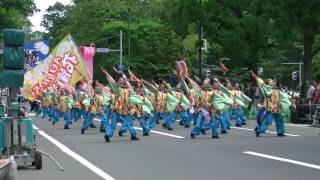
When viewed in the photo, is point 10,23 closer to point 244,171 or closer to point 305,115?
point 305,115

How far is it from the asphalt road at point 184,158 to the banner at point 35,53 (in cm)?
2633

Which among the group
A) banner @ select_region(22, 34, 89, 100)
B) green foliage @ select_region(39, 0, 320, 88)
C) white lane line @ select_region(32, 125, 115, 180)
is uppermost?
green foliage @ select_region(39, 0, 320, 88)

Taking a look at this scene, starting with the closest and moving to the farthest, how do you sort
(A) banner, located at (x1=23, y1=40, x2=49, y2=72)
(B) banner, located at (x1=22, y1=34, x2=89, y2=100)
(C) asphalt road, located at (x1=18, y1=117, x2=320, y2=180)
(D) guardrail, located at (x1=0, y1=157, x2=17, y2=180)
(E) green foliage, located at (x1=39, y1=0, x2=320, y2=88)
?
(D) guardrail, located at (x1=0, y1=157, x2=17, y2=180), (C) asphalt road, located at (x1=18, y1=117, x2=320, y2=180), (B) banner, located at (x1=22, y1=34, x2=89, y2=100), (E) green foliage, located at (x1=39, y1=0, x2=320, y2=88), (A) banner, located at (x1=23, y1=40, x2=49, y2=72)

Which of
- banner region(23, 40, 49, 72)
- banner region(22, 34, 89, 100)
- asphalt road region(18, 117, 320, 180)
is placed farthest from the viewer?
banner region(23, 40, 49, 72)

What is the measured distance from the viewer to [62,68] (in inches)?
1542

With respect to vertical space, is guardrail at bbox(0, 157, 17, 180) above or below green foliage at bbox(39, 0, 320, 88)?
below

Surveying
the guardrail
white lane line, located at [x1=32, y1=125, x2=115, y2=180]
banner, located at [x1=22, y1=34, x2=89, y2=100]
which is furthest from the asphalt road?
banner, located at [x1=22, y1=34, x2=89, y2=100]

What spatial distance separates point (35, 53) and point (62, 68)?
13.6 metres

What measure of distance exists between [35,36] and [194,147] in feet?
391

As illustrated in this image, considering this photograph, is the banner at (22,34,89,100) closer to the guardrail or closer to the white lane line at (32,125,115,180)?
the white lane line at (32,125,115,180)

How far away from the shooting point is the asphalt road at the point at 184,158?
43.3ft

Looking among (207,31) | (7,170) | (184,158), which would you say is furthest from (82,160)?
(207,31)

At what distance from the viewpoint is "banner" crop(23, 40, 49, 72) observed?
49469 mm

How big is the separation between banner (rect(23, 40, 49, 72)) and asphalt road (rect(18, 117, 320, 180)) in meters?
26.3
